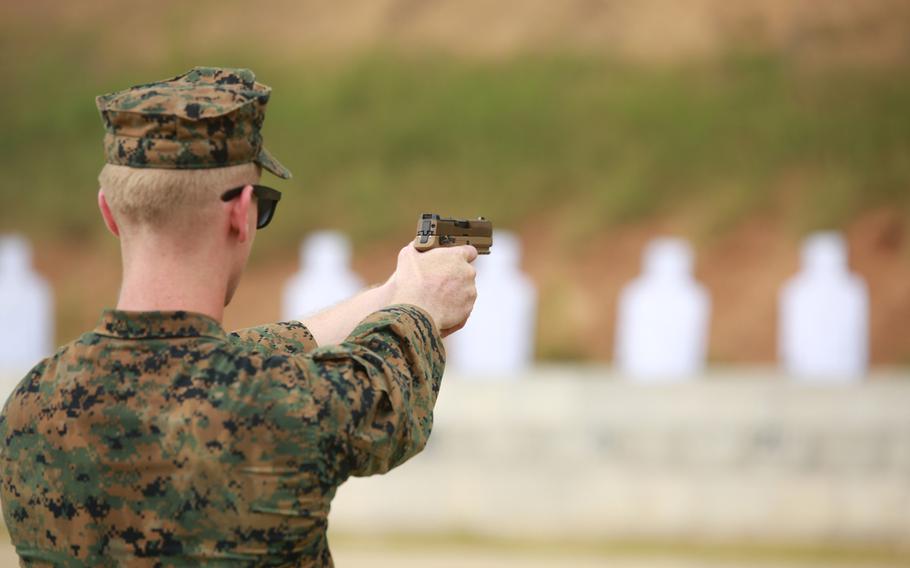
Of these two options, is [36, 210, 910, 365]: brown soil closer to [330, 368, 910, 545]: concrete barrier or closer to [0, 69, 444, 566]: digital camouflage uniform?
[330, 368, 910, 545]: concrete barrier

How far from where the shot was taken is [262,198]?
1.45 meters

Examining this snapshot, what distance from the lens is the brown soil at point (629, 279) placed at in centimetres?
774

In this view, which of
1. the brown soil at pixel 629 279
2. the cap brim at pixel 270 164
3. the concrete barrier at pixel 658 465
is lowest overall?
the cap brim at pixel 270 164

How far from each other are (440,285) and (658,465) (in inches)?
144

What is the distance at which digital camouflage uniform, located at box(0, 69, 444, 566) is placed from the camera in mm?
1335

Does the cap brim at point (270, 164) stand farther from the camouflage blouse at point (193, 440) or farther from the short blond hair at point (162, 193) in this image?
the camouflage blouse at point (193, 440)

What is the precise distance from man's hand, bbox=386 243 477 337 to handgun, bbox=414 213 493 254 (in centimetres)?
2

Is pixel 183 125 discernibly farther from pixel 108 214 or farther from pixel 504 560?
pixel 504 560

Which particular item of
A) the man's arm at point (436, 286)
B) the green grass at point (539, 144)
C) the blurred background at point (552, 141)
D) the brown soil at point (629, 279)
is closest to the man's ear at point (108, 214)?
the man's arm at point (436, 286)

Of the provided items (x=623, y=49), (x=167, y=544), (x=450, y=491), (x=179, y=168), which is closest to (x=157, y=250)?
(x=179, y=168)

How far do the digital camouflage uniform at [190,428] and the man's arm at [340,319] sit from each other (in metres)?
0.23

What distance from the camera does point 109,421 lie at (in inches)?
53.4

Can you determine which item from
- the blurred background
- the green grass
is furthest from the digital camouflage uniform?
the green grass

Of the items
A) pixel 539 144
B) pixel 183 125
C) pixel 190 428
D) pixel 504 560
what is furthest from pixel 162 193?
pixel 539 144
